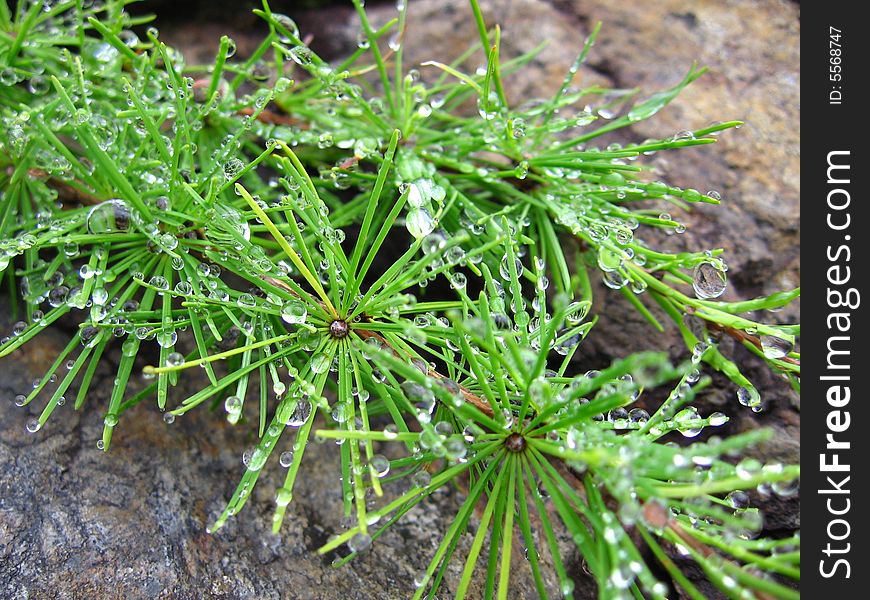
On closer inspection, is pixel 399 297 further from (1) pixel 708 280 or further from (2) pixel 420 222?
(1) pixel 708 280

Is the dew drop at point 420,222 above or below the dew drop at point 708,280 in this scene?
above

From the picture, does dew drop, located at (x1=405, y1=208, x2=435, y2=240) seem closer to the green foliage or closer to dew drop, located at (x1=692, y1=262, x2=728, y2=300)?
the green foliage

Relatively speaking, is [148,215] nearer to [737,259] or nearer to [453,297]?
[453,297]

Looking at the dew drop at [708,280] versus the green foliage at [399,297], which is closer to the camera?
the green foliage at [399,297]

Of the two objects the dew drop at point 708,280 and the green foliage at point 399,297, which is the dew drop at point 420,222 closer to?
the green foliage at point 399,297

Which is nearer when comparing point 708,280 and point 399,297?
point 399,297

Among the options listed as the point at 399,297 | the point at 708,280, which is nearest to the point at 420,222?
the point at 399,297

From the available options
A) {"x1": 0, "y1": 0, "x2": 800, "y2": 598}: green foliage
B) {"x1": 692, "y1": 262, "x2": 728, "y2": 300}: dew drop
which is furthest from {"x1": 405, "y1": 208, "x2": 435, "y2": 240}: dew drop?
{"x1": 692, "y1": 262, "x2": 728, "y2": 300}: dew drop

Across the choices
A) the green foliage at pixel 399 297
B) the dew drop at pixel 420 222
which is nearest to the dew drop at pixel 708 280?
the green foliage at pixel 399 297

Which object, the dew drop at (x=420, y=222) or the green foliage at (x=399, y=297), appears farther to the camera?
the dew drop at (x=420, y=222)
